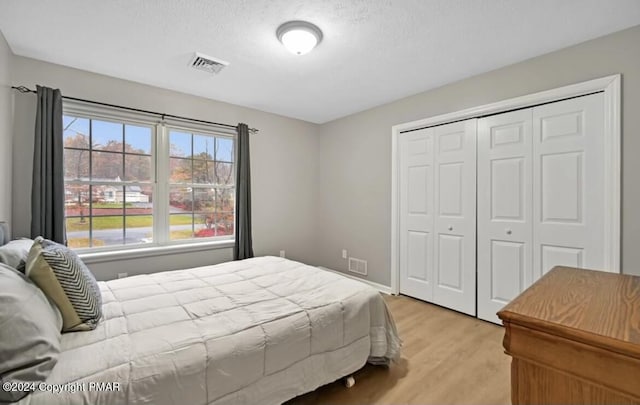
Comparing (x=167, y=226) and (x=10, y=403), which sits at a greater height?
(x=167, y=226)

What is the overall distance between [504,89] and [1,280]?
140 inches

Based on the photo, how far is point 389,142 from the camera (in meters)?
3.50

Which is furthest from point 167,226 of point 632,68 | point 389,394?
point 632,68

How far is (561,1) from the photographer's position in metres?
1.70

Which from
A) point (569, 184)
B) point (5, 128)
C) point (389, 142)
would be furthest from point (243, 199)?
point (569, 184)

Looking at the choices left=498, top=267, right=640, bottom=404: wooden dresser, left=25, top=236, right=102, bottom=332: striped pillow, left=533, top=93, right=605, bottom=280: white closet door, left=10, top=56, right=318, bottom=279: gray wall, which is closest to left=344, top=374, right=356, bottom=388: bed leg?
left=498, top=267, right=640, bottom=404: wooden dresser

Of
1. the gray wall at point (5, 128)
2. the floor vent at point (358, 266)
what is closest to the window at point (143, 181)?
the gray wall at point (5, 128)

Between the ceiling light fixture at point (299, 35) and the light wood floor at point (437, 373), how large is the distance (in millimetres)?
2325

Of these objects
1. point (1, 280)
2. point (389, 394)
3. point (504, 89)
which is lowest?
point (389, 394)

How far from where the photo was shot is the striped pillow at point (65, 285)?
1344 millimetres

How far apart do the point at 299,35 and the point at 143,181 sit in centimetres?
230

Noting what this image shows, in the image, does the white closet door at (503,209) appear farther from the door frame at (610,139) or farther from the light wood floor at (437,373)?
the light wood floor at (437,373)

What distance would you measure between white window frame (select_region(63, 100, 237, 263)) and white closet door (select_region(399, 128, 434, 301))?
216cm

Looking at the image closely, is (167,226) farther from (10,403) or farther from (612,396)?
(612,396)
